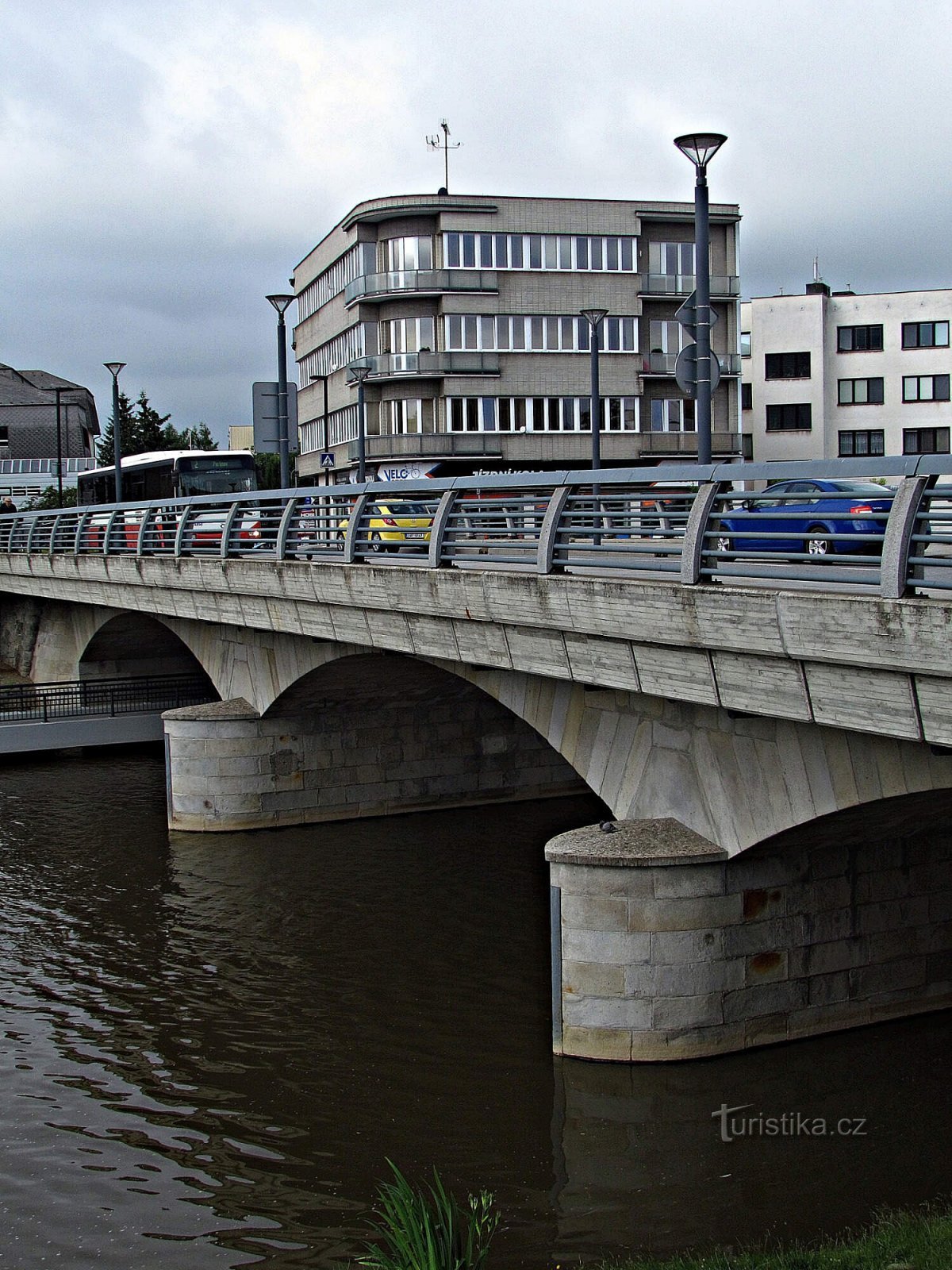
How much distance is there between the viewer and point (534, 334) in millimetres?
53250

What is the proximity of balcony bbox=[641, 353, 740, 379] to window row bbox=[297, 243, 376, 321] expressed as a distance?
11431 mm

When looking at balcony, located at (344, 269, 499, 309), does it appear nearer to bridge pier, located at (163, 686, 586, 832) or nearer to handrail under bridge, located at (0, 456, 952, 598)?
bridge pier, located at (163, 686, 586, 832)

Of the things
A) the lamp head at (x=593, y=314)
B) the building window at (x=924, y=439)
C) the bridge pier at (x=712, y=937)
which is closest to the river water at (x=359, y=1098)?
the bridge pier at (x=712, y=937)

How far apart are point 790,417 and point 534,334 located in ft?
34.4

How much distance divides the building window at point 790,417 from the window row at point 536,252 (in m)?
7.96

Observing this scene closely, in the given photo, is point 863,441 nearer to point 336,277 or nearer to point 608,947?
point 336,277

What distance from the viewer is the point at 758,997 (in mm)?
12250

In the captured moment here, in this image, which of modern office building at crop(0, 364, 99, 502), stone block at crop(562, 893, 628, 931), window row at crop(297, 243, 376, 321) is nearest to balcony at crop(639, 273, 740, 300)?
window row at crop(297, 243, 376, 321)

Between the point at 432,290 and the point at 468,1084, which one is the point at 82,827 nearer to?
the point at 468,1084

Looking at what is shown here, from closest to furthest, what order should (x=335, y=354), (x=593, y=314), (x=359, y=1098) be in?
(x=359, y=1098), (x=593, y=314), (x=335, y=354)

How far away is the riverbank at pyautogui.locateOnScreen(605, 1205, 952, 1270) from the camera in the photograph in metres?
7.54

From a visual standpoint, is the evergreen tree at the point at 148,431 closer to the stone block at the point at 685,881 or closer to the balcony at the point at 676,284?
the balcony at the point at 676,284
